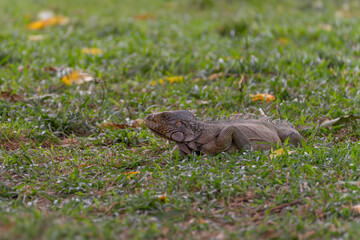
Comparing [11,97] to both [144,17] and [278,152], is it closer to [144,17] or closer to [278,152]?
[278,152]

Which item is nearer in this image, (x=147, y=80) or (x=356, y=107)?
(x=356, y=107)

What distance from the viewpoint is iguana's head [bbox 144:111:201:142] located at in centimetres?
478

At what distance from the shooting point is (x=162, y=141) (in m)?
5.38

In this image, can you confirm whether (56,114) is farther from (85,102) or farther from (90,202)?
(90,202)

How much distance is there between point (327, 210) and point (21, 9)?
380 inches

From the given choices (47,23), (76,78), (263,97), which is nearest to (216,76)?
(263,97)

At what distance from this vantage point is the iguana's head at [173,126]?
4.78 metres

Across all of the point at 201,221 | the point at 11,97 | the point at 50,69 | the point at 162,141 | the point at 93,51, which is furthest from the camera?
the point at 93,51

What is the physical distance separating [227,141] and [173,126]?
0.53m

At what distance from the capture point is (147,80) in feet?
23.6

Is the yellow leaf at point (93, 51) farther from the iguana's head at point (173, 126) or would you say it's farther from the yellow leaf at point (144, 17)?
the iguana's head at point (173, 126)

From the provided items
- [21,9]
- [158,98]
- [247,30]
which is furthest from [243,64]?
[21,9]

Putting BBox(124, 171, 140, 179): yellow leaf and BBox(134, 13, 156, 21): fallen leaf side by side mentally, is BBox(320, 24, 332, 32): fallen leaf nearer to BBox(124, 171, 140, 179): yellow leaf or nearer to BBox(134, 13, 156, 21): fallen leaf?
BBox(134, 13, 156, 21): fallen leaf

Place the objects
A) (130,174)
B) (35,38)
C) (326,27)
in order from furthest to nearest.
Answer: (326,27) < (35,38) < (130,174)
